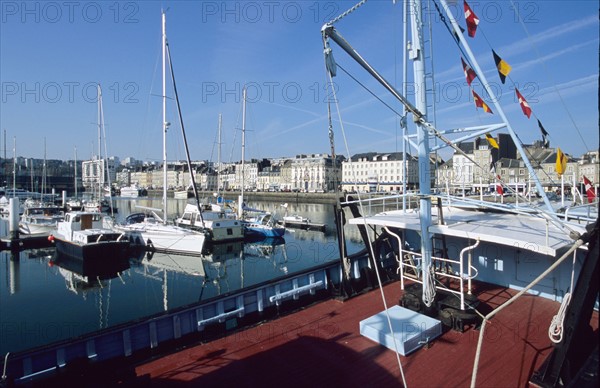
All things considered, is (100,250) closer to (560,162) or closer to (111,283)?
(111,283)

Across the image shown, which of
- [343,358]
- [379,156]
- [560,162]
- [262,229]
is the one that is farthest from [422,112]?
[379,156]

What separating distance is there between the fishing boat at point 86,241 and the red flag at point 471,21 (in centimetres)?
2639

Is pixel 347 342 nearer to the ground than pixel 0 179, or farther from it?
nearer to the ground

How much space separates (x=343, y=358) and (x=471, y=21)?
26.5 feet

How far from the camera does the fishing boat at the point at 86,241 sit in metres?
25.6

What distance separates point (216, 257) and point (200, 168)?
138430mm

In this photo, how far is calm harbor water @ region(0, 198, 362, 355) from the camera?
631 inches

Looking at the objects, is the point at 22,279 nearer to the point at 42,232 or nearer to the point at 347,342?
the point at 42,232

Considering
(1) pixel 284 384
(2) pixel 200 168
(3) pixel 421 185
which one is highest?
(2) pixel 200 168

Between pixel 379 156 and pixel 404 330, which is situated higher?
pixel 379 156

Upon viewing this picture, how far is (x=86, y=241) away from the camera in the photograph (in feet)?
84.9

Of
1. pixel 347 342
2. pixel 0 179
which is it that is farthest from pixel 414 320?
pixel 0 179

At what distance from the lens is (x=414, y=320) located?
729 centimetres

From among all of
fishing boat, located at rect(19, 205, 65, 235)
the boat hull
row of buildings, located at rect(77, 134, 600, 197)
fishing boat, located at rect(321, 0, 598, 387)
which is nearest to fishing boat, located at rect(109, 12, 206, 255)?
the boat hull
